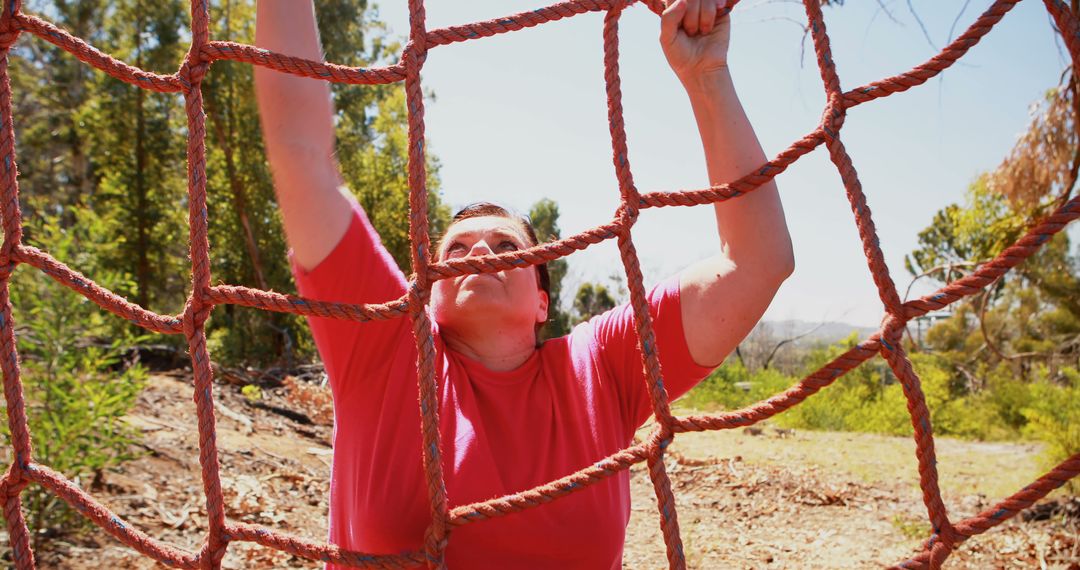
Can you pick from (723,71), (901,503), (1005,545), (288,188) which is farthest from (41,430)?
(901,503)

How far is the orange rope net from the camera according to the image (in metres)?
0.88

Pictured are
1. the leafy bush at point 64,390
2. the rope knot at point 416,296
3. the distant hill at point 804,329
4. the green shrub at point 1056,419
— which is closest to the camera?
the rope knot at point 416,296

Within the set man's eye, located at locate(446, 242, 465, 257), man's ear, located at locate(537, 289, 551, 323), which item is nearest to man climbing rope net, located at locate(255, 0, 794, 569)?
man's eye, located at locate(446, 242, 465, 257)

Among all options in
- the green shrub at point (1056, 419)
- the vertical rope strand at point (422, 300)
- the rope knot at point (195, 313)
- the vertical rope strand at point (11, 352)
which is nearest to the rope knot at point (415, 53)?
the vertical rope strand at point (422, 300)

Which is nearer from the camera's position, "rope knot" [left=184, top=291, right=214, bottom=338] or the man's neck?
"rope knot" [left=184, top=291, right=214, bottom=338]

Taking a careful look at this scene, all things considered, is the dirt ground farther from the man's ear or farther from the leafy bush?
the man's ear

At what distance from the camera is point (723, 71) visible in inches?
42.1

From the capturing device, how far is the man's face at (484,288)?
1.22 metres

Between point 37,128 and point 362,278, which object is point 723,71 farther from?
point 37,128

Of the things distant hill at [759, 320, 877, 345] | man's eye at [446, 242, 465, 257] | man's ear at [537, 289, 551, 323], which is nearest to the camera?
man's eye at [446, 242, 465, 257]

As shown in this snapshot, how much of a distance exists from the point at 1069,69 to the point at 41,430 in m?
4.14

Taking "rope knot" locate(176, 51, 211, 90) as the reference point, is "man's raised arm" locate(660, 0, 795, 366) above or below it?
below

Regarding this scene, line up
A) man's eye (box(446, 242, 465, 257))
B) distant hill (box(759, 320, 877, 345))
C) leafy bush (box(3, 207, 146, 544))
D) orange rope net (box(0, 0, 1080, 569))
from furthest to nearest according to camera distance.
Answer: distant hill (box(759, 320, 877, 345)) → leafy bush (box(3, 207, 146, 544)) → man's eye (box(446, 242, 465, 257)) → orange rope net (box(0, 0, 1080, 569))

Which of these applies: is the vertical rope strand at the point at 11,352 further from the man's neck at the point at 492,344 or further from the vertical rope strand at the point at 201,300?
the man's neck at the point at 492,344
